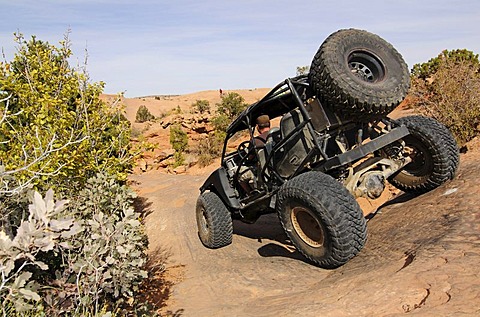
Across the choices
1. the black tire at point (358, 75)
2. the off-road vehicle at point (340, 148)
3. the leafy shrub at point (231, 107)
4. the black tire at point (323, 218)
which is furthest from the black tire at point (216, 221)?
the leafy shrub at point (231, 107)

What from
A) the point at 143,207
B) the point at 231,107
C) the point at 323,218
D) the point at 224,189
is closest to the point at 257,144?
the point at 224,189

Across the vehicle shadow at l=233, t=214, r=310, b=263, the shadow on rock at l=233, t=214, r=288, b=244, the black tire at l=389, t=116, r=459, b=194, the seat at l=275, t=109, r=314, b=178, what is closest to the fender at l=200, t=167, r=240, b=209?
the vehicle shadow at l=233, t=214, r=310, b=263

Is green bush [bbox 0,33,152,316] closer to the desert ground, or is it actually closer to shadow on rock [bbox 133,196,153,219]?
the desert ground

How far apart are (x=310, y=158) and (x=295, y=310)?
82.8 inches

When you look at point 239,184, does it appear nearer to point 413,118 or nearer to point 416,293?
point 413,118

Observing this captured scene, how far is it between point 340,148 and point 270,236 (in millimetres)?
2899

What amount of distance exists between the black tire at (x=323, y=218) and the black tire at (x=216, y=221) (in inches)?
84.1

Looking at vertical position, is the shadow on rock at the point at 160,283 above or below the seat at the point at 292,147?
below

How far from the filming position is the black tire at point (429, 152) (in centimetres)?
531

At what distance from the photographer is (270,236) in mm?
7359

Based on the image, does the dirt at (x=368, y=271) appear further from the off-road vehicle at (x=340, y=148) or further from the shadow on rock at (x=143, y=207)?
the shadow on rock at (x=143, y=207)

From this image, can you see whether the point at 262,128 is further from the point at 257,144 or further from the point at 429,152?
the point at 429,152

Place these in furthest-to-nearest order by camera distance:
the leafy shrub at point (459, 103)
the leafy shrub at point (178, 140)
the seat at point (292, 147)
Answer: the leafy shrub at point (178, 140), the leafy shrub at point (459, 103), the seat at point (292, 147)

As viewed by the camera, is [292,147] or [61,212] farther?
[292,147]
